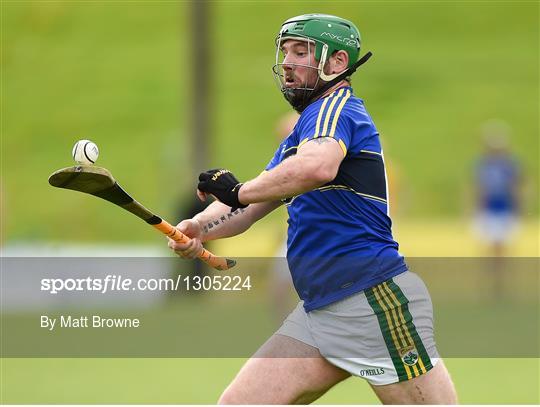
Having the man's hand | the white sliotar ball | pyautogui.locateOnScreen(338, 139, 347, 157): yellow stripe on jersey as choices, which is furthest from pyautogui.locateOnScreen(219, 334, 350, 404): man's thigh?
the white sliotar ball

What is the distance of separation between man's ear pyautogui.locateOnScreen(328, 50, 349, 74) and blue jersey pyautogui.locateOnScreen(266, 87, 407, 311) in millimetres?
109

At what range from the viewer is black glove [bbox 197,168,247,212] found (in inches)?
207

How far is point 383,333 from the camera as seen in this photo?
209 inches

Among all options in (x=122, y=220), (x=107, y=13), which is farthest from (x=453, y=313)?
→ (x=107, y=13)

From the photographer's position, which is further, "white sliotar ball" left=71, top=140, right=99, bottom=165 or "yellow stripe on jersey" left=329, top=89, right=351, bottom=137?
"white sliotar ball" left=71, top=140, right=99, bottom=165

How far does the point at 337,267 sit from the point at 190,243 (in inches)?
29.5

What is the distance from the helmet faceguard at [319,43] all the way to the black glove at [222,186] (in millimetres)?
471

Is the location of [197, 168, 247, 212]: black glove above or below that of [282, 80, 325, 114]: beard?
below

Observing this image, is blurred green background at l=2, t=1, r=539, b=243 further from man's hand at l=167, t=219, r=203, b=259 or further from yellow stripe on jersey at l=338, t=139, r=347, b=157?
yellow stripe on jersey at l=338, t=139, r=347, b=157

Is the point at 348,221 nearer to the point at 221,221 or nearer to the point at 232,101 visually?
the point at 221,221

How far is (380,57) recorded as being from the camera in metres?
32.1

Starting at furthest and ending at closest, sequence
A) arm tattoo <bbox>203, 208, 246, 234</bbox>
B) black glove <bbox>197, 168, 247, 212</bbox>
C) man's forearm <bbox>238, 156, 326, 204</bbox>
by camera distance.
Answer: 1. arm tattoo <bbox>203, 208, 246, 234</bbox>
2. black glove <bbox>197, 168, 247, 212</bbox>
3. man's forearm <bbox>238, 156, 326, 204</bbox>

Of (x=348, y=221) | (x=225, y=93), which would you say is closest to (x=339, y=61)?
(x=348, y=221)

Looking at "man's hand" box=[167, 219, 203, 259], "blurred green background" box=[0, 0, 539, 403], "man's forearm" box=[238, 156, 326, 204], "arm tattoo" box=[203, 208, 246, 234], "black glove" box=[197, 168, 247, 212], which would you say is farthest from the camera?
"blurred green background" box=[0, 0, 539, 403]
